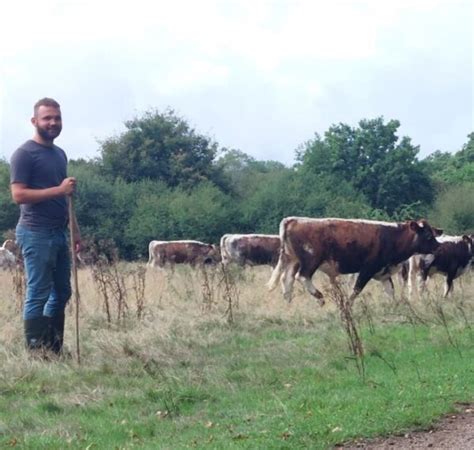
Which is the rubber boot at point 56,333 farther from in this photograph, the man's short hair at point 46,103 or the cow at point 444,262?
the cow at point 444,262

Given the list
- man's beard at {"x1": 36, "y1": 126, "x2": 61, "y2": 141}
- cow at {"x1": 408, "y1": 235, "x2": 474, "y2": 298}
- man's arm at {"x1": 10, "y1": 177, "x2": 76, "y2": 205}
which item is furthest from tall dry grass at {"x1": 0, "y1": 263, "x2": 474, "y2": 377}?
cow at {"x1": 408, "y1": 235, "x2": 474, "y2": 298}

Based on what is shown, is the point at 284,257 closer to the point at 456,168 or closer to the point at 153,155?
the point at 153,155

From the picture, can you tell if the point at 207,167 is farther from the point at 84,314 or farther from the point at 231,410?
the point at 231,410

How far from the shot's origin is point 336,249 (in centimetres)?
1717

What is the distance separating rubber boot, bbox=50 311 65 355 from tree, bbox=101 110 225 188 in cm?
3961

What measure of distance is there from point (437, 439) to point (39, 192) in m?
4.69

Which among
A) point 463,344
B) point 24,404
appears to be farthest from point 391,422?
point 463,344

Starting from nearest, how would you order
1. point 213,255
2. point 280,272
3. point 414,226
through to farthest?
point 280,272 < point 414,226 < point 213,255

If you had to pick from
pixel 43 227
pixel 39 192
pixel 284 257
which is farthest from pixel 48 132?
pixel 284 257

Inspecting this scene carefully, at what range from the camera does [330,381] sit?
26.3 feet

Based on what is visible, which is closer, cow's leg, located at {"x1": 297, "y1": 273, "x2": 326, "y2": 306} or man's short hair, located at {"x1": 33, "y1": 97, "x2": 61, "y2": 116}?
man's short hair, located at {"x1": 33, "y1": 97, "x2": 61, "y2": 116}

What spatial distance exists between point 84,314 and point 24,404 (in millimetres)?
5297

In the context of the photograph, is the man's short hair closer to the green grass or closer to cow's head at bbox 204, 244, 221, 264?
the green grass

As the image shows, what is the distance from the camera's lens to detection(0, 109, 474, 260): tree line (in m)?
43.1
